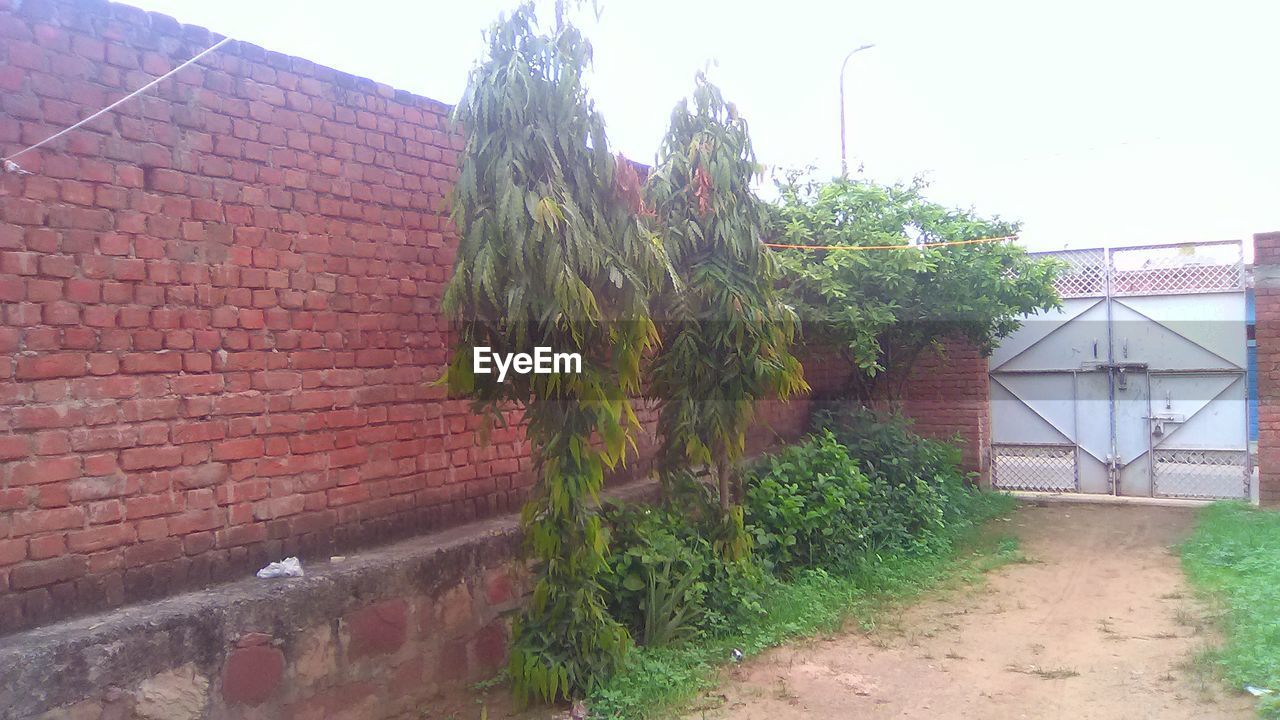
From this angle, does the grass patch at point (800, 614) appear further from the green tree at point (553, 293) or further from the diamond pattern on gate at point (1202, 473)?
the diamond pattern on gate at point (1202, 473)

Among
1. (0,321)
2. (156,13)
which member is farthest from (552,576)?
(156,13)

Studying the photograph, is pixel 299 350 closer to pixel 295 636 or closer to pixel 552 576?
pixel 295 636

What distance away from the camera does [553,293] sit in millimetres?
3352

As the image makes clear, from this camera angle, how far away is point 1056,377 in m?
9.09

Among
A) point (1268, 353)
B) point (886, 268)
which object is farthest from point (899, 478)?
point (1268, 353)

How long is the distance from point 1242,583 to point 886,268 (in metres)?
3.22

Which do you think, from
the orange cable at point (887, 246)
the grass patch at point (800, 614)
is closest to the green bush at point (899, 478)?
the grass patch at point (800, 614)

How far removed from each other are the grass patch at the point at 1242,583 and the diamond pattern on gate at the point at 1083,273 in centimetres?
236

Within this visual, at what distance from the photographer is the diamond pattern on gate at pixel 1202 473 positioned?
827 centimetres

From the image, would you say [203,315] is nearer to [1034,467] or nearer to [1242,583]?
[1242,583]

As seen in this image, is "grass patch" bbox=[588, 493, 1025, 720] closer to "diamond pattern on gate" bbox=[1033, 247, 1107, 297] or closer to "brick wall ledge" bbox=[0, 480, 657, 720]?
"brick wall ledge" bbox=[0, 480, 657, 720]

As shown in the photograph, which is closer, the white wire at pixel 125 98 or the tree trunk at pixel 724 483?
the white wire at pixel 125 98

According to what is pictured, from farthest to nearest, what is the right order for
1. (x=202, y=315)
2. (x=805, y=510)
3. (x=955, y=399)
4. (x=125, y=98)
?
(x=955, y=399) → (x=805, y=510) → (x=202, y=315) → (x=125, y=98)

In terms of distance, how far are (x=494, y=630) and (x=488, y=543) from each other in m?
0.44
